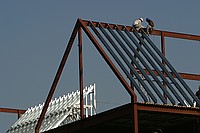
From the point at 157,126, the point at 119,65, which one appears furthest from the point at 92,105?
the point at 119,65

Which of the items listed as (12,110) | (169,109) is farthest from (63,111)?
(169,109)

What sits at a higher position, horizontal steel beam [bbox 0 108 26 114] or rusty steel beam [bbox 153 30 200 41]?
rusty steel beam [bbox 153 30 200 41]

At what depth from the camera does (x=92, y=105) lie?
148ft

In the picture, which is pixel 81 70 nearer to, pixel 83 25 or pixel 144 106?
pixel 83 25

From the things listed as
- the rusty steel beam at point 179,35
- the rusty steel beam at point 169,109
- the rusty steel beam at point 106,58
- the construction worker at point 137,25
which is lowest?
the rusty steel beam at point 169,109

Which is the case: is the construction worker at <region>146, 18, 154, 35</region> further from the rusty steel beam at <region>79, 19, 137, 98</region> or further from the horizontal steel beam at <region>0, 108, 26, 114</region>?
the horizontal steel beam at <region>0, 108, 26, 114</region>

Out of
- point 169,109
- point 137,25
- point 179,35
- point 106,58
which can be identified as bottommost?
point 169,109

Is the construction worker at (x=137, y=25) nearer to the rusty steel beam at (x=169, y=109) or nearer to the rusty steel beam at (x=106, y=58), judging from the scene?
the rusty steel beam at (x=106, y=58)

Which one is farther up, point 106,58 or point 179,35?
point 179,35

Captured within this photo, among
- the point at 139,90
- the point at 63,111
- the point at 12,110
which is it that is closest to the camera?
the point at 139,90

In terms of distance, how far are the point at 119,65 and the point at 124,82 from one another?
2022mm

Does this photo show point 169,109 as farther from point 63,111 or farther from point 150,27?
point 63,111

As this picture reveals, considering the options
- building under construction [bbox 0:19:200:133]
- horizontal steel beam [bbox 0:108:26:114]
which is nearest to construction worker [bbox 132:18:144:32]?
building under construction [bbox 0:19:200:133]

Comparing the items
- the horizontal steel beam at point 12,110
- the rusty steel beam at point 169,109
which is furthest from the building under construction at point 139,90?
the horizontal steel beam at point 12,110
